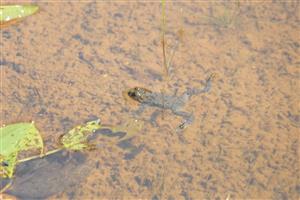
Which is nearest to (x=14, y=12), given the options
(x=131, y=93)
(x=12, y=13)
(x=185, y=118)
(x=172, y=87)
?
(x=12, y=13)

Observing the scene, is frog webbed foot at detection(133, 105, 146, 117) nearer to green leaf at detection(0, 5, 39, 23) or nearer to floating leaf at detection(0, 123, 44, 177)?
floating leaf at detection(0, 123, 44, 177)

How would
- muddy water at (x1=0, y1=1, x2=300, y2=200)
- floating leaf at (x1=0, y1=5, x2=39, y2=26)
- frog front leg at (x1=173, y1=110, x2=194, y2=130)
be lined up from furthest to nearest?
floating leaf at (x1=0, y1=5, x2=39, y2=26)
frog front leg at (x1=173, y1=110, x2=194, y2=130)
muddy water at (x1=0, y1=1, x2=300, y2=200)

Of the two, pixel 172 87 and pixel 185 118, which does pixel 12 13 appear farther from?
pixel 185 118

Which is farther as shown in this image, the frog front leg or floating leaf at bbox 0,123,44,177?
the frog front leg

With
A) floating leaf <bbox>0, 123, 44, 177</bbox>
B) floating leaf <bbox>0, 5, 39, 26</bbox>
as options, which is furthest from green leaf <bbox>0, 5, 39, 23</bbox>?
floating leaf <bbox>0, 123, 44, 177</bbox>

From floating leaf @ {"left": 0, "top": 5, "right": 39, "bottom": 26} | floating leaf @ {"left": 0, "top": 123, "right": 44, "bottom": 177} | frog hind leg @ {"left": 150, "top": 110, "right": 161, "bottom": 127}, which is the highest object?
floating leaf @ {"left": 0, "top": 5, "right": 39, "bottom": 26}

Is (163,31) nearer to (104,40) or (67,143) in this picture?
(104,40)
